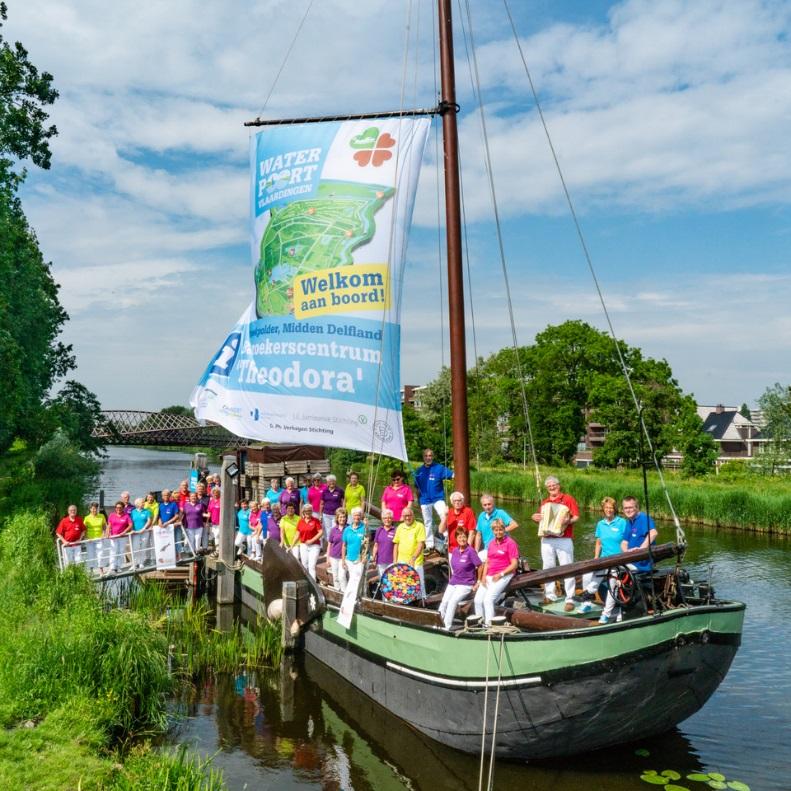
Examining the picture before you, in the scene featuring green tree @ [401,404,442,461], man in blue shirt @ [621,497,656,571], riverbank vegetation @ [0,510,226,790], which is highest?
green tree @ [401,404,442,461]

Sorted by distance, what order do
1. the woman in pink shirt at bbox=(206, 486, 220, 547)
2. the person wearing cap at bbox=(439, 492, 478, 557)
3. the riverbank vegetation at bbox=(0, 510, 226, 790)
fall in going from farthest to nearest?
the woman in pink shirt at bbox=(206, 486, 220, 547), the person wearing cap at bbox=(439, 492, 478, 557), the riverbank vegetation at bbox=(0, 510, 226, 790)

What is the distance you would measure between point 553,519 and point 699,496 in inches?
913

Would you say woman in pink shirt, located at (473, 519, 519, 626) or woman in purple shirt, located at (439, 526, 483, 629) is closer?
woman in pink shirt, located at (473, 519, 519, 626)

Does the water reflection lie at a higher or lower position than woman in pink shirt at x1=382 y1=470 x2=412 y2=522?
lower

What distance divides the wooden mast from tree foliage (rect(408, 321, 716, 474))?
33.8 m

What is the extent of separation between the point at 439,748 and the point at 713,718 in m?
4.36

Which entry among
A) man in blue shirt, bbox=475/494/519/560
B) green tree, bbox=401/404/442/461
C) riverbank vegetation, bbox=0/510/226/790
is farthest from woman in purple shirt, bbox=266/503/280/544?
green tree, bbox=401/404/442/461

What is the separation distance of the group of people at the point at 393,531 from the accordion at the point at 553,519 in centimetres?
1

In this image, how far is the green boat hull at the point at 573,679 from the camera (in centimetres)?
837

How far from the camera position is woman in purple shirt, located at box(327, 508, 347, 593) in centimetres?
1320

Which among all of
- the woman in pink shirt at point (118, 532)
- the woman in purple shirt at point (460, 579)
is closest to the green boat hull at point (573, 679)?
the woman in purple shirt at point (460, 579)

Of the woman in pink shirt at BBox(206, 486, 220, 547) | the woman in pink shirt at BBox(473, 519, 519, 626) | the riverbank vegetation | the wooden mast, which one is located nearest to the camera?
the riverbank vegetation

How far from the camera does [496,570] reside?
376 inches

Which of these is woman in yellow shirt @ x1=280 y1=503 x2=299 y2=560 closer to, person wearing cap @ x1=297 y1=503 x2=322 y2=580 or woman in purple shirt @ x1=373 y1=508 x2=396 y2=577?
person wearing cap @ x1=297 y1=503 x2=322 y2=580
